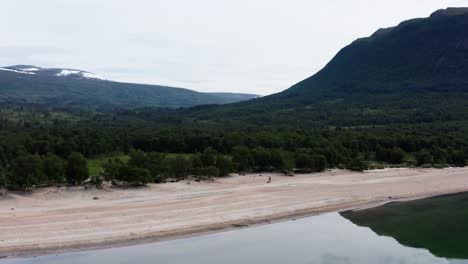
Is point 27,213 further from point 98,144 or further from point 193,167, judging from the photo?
point 98,144

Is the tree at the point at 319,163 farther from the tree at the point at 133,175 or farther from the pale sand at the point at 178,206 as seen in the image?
the tree at the point at 133,175

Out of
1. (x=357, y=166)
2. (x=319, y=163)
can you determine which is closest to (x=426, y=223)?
(x=319, y=163)

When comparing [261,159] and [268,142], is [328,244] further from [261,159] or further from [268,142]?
[268,142]

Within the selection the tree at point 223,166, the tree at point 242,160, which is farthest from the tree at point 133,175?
the tree at point 242,160

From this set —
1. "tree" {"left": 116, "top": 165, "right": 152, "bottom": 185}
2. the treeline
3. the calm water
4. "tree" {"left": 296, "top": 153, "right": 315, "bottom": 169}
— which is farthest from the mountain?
the treeline

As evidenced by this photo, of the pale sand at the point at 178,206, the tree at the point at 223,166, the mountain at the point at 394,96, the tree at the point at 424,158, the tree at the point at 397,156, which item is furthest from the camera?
the mountain at the point at 394,96
